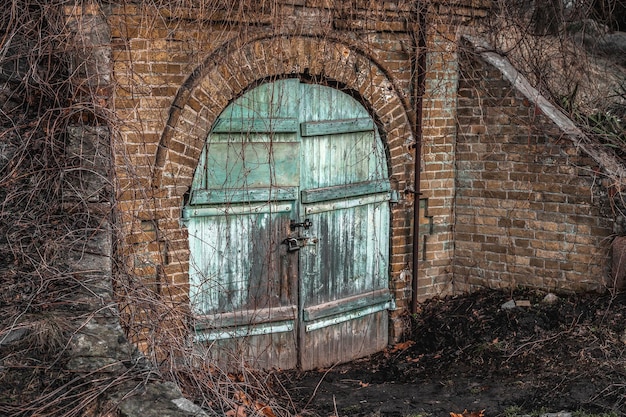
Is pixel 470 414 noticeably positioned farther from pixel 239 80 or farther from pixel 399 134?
pixel 239 80

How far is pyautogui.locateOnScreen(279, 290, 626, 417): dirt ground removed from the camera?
6.32 meters

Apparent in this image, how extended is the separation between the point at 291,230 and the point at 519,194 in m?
2.48

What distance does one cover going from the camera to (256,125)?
6.68 meters

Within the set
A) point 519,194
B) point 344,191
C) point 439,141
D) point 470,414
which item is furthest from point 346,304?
point 519,194

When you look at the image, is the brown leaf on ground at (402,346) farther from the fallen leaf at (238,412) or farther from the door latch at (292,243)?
the fallen leaf at (238,412)

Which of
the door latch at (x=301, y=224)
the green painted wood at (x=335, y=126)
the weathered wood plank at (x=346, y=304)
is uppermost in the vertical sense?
the green painted wood at (x=335, y=126)

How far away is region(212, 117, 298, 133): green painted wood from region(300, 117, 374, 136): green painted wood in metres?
0.13

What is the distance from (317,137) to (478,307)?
2.52m

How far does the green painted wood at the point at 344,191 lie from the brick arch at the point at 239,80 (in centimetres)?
62

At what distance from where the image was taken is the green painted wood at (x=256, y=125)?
6.54 meters

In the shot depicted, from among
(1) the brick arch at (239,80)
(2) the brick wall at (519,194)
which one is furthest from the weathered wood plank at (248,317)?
(2) the brick wall at (519,194)

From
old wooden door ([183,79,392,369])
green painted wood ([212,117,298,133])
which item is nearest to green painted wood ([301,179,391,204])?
old wooden door ([183,79,392,369])

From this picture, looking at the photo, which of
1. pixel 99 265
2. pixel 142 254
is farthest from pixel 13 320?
pixel 142 254

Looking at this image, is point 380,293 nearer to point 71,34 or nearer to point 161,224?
point 161,224
